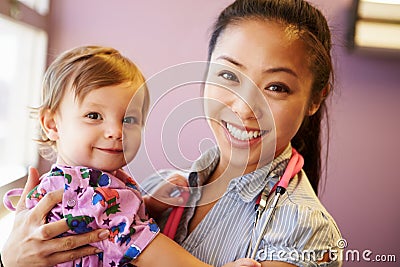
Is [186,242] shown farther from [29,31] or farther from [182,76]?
[29,31]

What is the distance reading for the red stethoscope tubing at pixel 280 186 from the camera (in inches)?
31.9

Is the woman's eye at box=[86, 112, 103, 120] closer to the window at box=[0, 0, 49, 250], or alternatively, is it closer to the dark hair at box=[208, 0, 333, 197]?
the dark hair at box=[208, 0, 333, 197]

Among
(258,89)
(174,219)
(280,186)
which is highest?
(258,89)

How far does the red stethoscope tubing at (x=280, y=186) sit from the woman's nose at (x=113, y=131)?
0.60 ft

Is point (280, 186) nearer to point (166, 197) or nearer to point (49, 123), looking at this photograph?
point (166, 197)

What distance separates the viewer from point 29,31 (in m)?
1.13

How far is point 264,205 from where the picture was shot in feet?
2.64

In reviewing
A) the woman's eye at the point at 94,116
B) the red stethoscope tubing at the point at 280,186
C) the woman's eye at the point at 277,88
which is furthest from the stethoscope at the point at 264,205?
the woman's eye at the point at 94,116

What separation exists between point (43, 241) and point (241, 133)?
32cm

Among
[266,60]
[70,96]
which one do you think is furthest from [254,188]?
[70,96]

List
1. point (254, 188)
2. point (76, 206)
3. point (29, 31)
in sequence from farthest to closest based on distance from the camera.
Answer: point (29, 31), point (254, 188), point (76, 206)

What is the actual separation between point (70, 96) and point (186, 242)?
28cm

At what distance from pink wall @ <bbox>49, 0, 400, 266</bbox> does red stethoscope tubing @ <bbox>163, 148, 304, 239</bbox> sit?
271 millimetres

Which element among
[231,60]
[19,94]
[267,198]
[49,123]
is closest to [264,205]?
[267,198]
